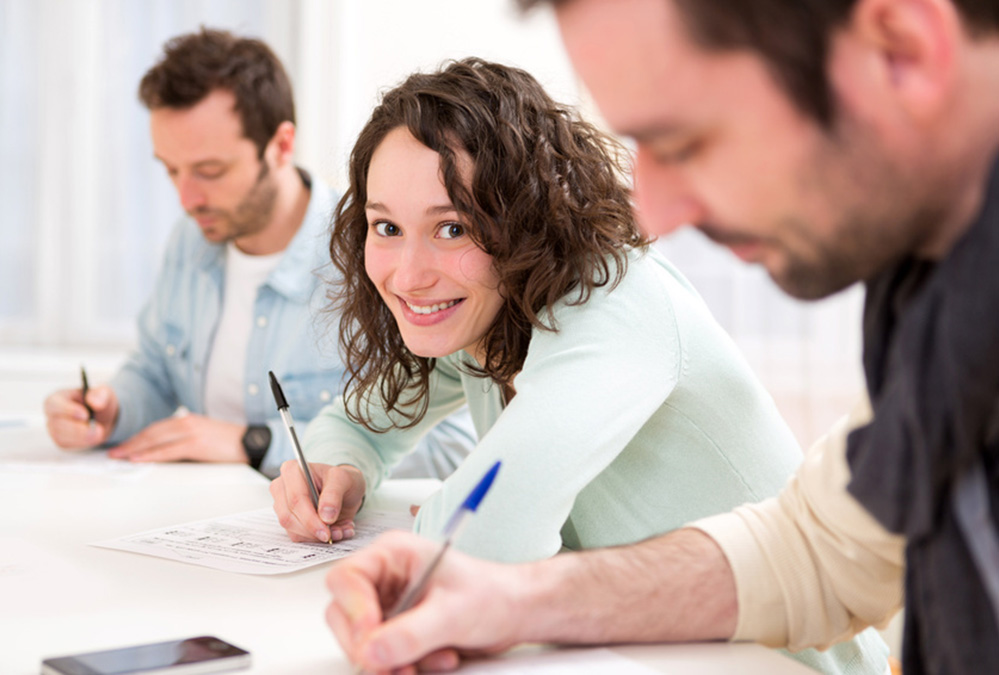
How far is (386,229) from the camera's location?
4.13 feet

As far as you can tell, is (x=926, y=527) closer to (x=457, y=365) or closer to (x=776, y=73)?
(x=776, y=73)

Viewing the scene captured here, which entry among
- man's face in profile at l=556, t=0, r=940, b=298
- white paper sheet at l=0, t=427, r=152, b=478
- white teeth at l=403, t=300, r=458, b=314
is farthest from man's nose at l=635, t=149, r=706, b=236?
white paper sheet at l=0, t=427, r=152, b=478

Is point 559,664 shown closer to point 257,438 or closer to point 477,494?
point 477,494

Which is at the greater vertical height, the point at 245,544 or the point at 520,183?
the point at 520,183

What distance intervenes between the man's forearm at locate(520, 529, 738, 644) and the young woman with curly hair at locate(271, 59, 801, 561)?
0.15 meters

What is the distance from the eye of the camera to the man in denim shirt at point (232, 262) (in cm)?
215

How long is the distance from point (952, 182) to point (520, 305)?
64cm

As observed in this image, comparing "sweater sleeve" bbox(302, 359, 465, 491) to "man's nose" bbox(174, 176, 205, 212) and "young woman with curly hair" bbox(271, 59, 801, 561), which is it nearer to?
"young woman with curly hair" bbox(271, 59, 801, 561)

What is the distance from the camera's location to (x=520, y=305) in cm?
118

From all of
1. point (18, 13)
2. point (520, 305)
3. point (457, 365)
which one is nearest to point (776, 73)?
point (520, 305)

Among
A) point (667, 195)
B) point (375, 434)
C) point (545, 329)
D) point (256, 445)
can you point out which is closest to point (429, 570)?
point (667, 195)

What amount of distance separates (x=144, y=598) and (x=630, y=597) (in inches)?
19.2

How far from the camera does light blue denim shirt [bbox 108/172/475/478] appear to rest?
6.80 ft

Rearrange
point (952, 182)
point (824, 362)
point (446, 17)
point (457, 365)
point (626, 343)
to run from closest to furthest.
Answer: point (952, 182)
point (626, 343)
point (457, 365)
point (824, 362)
point (446, 17)
